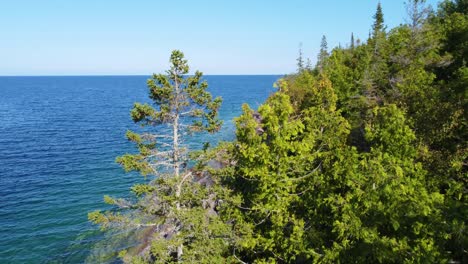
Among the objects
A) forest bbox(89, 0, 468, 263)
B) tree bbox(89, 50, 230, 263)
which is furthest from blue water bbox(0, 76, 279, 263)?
forest bbox(89, 0, 468, 263)

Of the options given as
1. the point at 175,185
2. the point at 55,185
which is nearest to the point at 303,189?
the point at 175,185

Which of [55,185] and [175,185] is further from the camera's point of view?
[55,185]

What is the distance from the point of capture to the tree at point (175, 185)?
15.1 metres

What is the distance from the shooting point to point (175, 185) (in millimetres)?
16547

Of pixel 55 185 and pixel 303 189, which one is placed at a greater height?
pixel 303 189

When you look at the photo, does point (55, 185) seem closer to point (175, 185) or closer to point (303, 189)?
point (175, 185)

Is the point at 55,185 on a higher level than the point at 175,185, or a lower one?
lower

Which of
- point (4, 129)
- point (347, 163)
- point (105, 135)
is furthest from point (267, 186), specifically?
point (4, 129)

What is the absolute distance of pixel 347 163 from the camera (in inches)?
567

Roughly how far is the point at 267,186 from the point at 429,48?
25.6 m

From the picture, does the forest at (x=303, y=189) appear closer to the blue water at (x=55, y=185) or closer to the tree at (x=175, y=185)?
the tree at (x=175, y=185)

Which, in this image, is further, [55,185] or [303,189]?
[55,185]

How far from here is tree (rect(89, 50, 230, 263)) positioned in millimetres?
15102

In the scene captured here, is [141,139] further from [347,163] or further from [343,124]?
[343,124]
